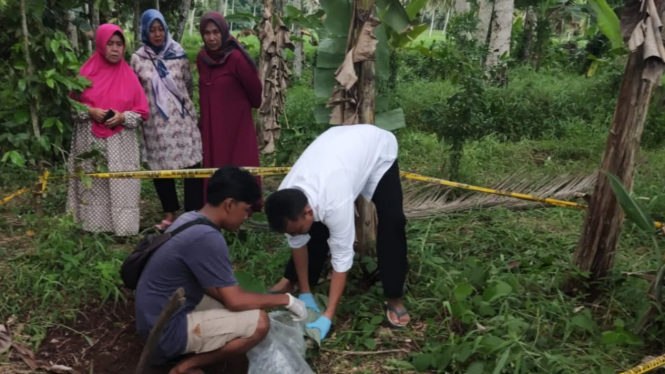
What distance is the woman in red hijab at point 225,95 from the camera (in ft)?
12.1

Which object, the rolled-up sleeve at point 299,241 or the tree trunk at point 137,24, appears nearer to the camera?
the rolled-up sleeve at point 299,241

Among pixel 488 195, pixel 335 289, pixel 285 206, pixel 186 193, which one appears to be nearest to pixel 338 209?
pixel 285 206

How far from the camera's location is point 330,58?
3.42 m

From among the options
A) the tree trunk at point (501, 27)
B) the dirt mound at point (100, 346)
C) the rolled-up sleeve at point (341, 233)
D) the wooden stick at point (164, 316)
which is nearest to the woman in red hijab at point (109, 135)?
the dirt mound at point (100, 346)

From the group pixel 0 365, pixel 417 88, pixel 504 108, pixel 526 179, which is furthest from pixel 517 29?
pixel 0 365

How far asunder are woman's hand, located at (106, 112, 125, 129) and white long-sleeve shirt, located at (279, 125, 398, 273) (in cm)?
148

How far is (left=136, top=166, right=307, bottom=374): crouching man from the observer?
2.28 meters

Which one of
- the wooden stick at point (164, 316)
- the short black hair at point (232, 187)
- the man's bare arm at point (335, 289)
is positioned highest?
the short black hair at point (232, 187)

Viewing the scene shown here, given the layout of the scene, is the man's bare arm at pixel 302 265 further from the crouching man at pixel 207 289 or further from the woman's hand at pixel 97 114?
the woman's hand at pixel 97 114

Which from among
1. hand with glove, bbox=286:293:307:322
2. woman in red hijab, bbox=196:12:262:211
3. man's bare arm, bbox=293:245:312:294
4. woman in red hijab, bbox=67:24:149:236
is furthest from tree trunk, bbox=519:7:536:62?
hand with glove, bbox=286:293:307:322

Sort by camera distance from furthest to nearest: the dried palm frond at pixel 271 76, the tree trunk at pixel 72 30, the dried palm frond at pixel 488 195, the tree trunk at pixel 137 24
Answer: the tree trunk at pixel 137 24
the tree trunk at pixel 72 30
the dried palm frond at pixel 271 76
the dried palm frond at pixel 488 195

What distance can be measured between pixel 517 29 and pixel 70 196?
10833mm

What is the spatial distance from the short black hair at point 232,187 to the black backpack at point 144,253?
115 millimetres

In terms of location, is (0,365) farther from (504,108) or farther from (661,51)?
(504,108)
